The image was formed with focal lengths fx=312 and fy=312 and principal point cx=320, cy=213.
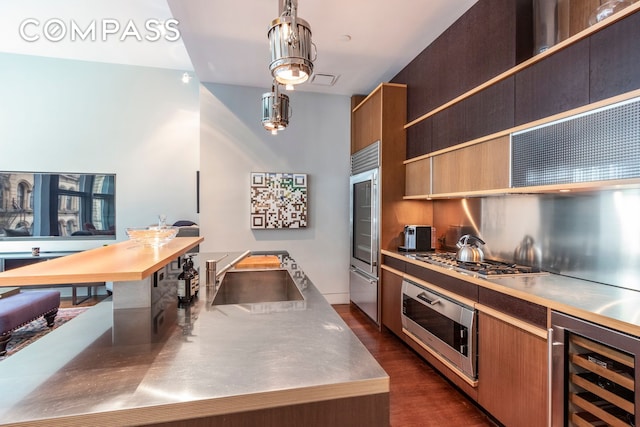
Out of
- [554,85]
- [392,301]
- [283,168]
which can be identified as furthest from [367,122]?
[554,85]

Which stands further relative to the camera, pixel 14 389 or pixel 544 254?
pixel 544 254

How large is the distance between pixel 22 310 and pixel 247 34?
326 centimetres

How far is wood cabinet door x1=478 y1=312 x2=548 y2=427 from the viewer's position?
59.6 inches

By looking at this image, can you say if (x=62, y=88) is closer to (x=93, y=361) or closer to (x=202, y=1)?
(x=202, y=1)

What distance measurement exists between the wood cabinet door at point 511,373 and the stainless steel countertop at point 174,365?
1.09 m

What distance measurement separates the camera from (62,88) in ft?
14.9

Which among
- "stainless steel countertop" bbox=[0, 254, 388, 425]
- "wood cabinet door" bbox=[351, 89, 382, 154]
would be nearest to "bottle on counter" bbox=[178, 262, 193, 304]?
"stainless steel countertop" bbox=[0, 254, 388, 425]

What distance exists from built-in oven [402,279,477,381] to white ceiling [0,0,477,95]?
2158 millimetres

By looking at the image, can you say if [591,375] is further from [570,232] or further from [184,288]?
[184,288]

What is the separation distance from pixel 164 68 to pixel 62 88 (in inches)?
56.8

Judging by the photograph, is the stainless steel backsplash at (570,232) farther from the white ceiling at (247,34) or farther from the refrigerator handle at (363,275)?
the white ceiling at (247,34)

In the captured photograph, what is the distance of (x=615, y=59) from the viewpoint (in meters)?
1.41

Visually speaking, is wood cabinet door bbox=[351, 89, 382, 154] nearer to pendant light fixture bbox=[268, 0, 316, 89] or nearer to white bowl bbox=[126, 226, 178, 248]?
pendant light fixture bbox=[268, 0, 316, 89]

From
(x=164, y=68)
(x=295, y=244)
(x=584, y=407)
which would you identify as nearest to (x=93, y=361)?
(x=584, y=407)
